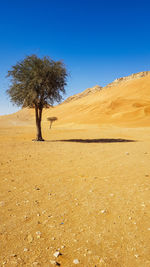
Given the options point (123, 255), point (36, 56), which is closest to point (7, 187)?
point (123, 255)

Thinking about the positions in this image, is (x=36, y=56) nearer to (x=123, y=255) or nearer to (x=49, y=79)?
(x=49, y=79)

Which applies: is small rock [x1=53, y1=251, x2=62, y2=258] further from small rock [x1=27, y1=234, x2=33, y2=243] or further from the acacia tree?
the acacia tree

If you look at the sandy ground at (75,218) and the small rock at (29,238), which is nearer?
the sandy ground at (75,218)

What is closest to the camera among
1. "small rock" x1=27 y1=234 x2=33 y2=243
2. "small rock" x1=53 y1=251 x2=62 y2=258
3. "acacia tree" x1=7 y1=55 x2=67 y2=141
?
"small rock" x1=53 y1=251 x2=62 y2=258

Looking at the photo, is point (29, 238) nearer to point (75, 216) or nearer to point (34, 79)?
point (75, 216)

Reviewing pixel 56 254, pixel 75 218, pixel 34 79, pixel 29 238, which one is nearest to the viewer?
pixel 56 254

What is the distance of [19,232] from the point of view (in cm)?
343

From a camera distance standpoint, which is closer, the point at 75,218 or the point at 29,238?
the point at 29,238

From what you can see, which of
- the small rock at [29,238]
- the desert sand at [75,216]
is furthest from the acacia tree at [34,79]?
the small rock at [29,238]

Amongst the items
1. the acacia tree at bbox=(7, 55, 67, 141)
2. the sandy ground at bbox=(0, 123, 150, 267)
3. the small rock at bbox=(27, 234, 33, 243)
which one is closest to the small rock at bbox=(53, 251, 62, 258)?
the sandy ground at bbox=(0, 123, 150, 267)

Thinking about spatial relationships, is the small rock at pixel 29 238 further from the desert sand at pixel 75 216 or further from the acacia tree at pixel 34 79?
the acacia tree at pixel 34 79

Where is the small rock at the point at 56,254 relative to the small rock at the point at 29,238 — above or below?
Answer: below

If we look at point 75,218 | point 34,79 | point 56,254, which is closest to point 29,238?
point 56,254

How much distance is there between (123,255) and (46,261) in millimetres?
1295
